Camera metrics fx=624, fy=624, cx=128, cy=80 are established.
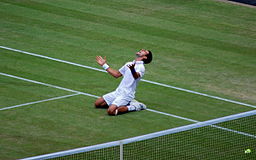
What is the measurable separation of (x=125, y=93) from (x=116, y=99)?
0.27 metres

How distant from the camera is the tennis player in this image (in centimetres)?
1523

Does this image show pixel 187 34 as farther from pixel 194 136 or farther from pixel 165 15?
pixel 194 136

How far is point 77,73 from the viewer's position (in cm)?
1831

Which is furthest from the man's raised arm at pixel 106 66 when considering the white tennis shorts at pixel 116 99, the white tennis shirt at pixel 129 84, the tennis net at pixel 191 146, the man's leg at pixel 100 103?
the tennis net at pixel 191 146

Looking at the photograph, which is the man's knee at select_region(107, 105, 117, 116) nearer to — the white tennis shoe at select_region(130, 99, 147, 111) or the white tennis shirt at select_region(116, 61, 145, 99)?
the white tennis shirt at select_region(116, 61, 145, 99)

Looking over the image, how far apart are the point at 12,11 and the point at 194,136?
40.9ft

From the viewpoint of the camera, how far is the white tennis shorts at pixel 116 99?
15.2 meters

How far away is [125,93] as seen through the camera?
602 inches

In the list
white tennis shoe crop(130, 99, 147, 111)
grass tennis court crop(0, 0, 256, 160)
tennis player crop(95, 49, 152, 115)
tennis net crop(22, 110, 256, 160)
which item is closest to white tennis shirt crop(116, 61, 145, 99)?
tennis player crop(95, 49, 152, 115)

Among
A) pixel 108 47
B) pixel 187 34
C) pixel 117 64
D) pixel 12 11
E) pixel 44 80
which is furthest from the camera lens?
Result: pixel 12 11

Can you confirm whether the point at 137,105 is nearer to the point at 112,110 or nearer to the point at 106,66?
the point at 112,110

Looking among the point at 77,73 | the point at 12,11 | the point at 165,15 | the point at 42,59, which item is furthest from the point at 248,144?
the point at 12,11

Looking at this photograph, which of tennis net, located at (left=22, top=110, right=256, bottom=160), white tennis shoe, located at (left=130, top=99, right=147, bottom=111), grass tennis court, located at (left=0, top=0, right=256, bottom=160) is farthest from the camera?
white tennis shoe, located at (left=130, top=99, right=147, bottom=111)

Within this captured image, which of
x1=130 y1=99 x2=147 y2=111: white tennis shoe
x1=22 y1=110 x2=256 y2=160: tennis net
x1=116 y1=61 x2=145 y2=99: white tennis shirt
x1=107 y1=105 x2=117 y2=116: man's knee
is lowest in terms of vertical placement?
x1=22 y1=110 x2=256 y2=160: tennis net
